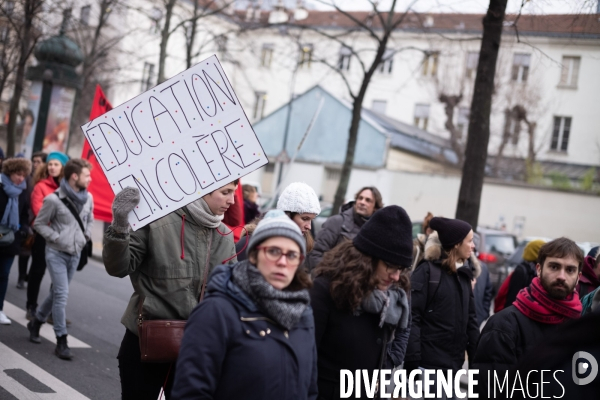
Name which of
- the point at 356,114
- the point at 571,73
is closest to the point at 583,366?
the point at 356,114

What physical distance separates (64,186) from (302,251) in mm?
4956

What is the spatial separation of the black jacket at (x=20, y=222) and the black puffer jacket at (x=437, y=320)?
189 inches

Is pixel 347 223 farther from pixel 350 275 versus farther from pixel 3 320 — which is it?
pixel 3 320

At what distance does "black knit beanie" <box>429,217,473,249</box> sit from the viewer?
5281 millimetres

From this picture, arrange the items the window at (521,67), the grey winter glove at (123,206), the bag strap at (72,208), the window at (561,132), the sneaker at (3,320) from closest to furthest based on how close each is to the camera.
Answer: the grey winter glove at (123,206) → the bag strap at (72,208) → the sneaker at (3,320) → the window at (521,67) → the window at (561,132)

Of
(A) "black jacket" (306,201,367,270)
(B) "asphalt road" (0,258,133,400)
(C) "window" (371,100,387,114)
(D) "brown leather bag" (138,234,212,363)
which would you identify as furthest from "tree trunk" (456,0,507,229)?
(C) "window" (371,100,387,114)

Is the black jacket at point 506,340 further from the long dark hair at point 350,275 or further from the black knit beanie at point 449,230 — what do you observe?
the black knit beanie at point 449,230

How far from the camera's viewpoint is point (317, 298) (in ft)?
11.5

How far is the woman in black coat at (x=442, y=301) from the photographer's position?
16.8 ft

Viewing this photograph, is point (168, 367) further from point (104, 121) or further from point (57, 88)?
point (57, 88)

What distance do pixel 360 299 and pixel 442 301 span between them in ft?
6.15

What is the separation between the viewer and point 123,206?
3.66 metres

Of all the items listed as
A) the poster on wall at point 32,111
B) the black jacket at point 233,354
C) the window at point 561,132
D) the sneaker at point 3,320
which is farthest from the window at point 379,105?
the black jacket at point 233,354

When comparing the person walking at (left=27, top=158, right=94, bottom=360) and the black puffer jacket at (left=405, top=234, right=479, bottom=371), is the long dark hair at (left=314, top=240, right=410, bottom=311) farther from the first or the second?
the person walking at (left=27, top=158, right=94, bottom=360)
